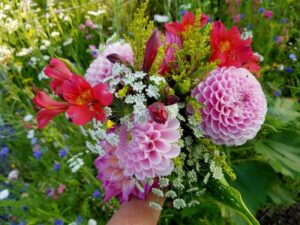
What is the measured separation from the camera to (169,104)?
640 millimetres

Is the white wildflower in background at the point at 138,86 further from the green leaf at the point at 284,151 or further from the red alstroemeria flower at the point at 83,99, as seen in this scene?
the green leaf at the point at 284,151

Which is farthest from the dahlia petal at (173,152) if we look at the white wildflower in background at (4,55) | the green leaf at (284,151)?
the white wildflower in background at (4,55)

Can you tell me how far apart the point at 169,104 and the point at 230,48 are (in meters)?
0.18

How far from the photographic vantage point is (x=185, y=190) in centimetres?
74

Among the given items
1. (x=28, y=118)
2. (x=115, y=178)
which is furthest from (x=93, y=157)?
(x=115, y=178)

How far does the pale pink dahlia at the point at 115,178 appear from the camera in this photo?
29.9 inches

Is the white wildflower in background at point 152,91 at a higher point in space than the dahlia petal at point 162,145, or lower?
higher

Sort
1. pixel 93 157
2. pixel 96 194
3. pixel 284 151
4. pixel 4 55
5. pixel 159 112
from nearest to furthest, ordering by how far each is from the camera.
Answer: pixel 159 112 < pixel 284 151 < pixel 96 194 < pixel 93 157 < pixel 4 55

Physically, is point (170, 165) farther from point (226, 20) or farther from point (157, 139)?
point (226, 20)

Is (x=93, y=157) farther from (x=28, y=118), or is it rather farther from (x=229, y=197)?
(x=229, y=197)

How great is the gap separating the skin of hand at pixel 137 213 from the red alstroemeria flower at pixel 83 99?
0.24 metres

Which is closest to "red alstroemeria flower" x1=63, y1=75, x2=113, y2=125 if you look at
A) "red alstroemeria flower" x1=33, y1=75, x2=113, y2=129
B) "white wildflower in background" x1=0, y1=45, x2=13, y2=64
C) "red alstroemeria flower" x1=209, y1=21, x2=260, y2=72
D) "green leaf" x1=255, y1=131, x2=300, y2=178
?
"red alstroemeria flower" x1=33, y1=75, x2=113, y2=129

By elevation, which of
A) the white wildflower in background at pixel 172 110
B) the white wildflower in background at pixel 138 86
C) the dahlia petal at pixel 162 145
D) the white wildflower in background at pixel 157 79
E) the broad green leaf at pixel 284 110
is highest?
the white wildflower in background at pixel 157 79

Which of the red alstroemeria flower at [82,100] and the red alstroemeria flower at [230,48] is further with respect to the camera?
the red alstroemeria flower at [230,48]
